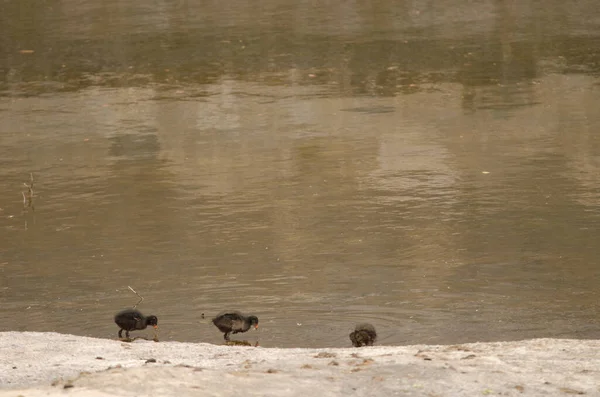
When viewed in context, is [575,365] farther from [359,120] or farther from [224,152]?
[359,120]

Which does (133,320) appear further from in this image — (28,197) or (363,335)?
(28,197)

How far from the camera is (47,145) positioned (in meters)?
15.2

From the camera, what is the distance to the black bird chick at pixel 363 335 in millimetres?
8281

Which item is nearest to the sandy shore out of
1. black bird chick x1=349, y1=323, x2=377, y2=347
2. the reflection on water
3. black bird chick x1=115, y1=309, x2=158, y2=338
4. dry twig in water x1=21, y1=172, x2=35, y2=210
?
black bird chick x1=115, y1=309, x2=158, y2=338

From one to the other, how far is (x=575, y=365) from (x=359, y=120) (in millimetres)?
8970

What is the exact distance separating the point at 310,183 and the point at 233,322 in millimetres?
4657

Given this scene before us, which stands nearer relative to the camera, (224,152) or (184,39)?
(224,152)

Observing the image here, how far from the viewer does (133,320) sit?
857 centimetres

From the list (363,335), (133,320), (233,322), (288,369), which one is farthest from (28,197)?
(288,369)

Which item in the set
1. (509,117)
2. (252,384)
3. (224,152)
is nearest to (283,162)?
(224,152)

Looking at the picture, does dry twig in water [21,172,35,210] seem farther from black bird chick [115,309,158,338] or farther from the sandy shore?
the sandy shore

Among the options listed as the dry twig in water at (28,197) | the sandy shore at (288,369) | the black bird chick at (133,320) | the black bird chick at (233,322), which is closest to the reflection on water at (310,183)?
A: the dry twig in water at (28,197)

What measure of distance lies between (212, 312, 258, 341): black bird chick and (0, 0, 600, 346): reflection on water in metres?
0.23

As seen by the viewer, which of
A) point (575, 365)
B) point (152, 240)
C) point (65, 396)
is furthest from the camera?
point (152, 240)
